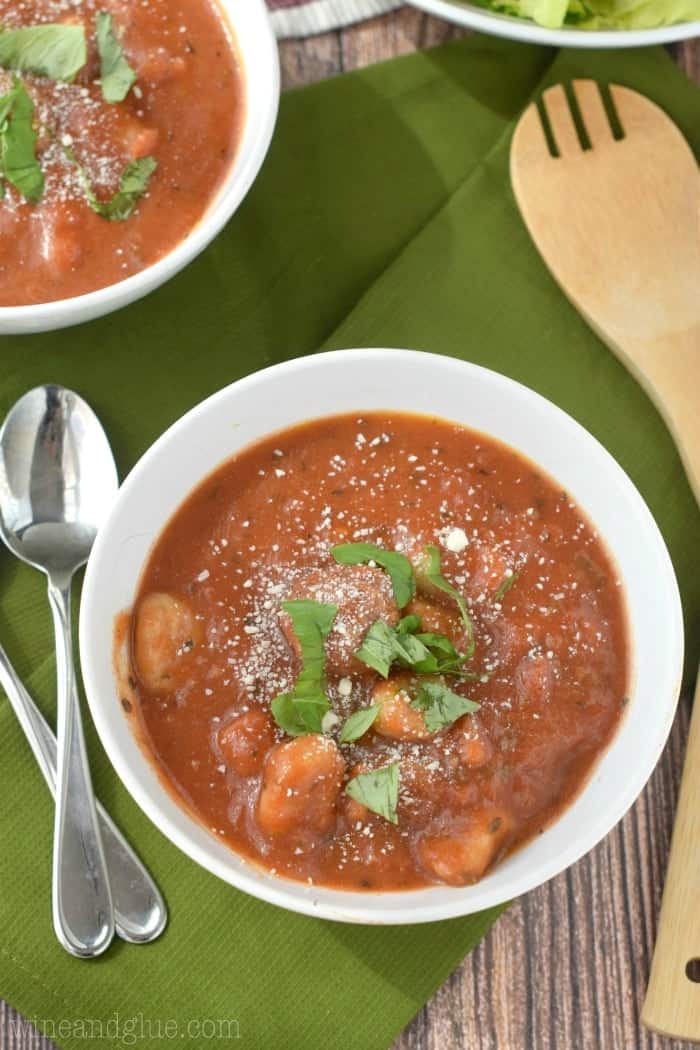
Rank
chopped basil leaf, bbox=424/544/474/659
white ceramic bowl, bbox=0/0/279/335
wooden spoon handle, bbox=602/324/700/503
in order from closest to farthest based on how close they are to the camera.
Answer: chopped basil leaf, bbox=424/544/474/659
white ceramic bowl, bbox=0/0/279/335
wooden spoon handle, bbox=602/324/700/503

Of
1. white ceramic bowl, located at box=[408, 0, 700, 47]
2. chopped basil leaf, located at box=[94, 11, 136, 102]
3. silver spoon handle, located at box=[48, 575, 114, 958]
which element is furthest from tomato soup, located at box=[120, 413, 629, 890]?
white ceramic bowl, located at box=[408, 0, 700, 47]

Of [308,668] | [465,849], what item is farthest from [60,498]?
[465,849]

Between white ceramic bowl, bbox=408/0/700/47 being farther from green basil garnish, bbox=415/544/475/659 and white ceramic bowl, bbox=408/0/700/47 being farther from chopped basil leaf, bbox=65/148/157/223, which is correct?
green basil garnish, bbox=415/544/475/659

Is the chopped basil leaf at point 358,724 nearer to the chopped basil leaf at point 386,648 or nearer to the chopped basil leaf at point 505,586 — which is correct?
the chopped basil leaf at point 386,648

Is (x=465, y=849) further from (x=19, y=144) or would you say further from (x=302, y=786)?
(x=19, y=144)

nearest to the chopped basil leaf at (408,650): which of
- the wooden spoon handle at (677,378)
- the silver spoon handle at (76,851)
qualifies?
the silver spoon handle at (76,851)

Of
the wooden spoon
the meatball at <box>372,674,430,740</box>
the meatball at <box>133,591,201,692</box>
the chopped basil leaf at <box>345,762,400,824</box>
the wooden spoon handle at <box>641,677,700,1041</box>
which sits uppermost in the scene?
the wooden spoon
